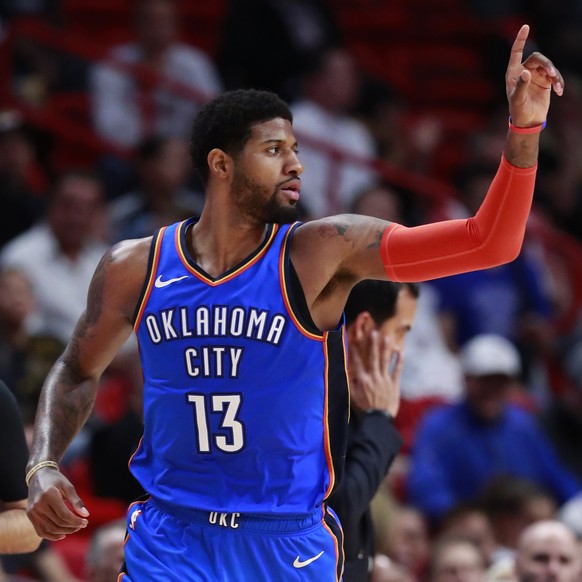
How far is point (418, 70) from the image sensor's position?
1358cm

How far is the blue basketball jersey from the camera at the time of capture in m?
3.95

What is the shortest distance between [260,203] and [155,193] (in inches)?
222

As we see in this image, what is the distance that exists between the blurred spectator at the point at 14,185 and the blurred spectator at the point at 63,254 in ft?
1.13

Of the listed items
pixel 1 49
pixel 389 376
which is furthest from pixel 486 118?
pixel 389 376

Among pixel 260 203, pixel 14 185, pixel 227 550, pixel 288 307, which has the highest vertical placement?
pixel 260 203

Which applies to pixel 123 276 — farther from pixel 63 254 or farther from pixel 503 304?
pixel 503 304

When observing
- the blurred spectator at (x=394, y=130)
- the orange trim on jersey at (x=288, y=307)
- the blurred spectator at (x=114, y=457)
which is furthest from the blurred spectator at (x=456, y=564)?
the blurred spectator at (x=394, y=130)

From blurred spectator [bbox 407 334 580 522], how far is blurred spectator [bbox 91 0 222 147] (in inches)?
114

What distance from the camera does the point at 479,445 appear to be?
28.8 ft

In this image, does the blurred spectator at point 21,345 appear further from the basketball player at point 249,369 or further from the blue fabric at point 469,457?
the basketball player at point 249,369

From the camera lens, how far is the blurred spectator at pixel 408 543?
7.54m

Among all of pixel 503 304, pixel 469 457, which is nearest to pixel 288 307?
pixel 469 457

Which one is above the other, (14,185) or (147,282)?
(147,282)

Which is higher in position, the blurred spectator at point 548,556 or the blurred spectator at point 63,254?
the blurred spectator at point 63,254
